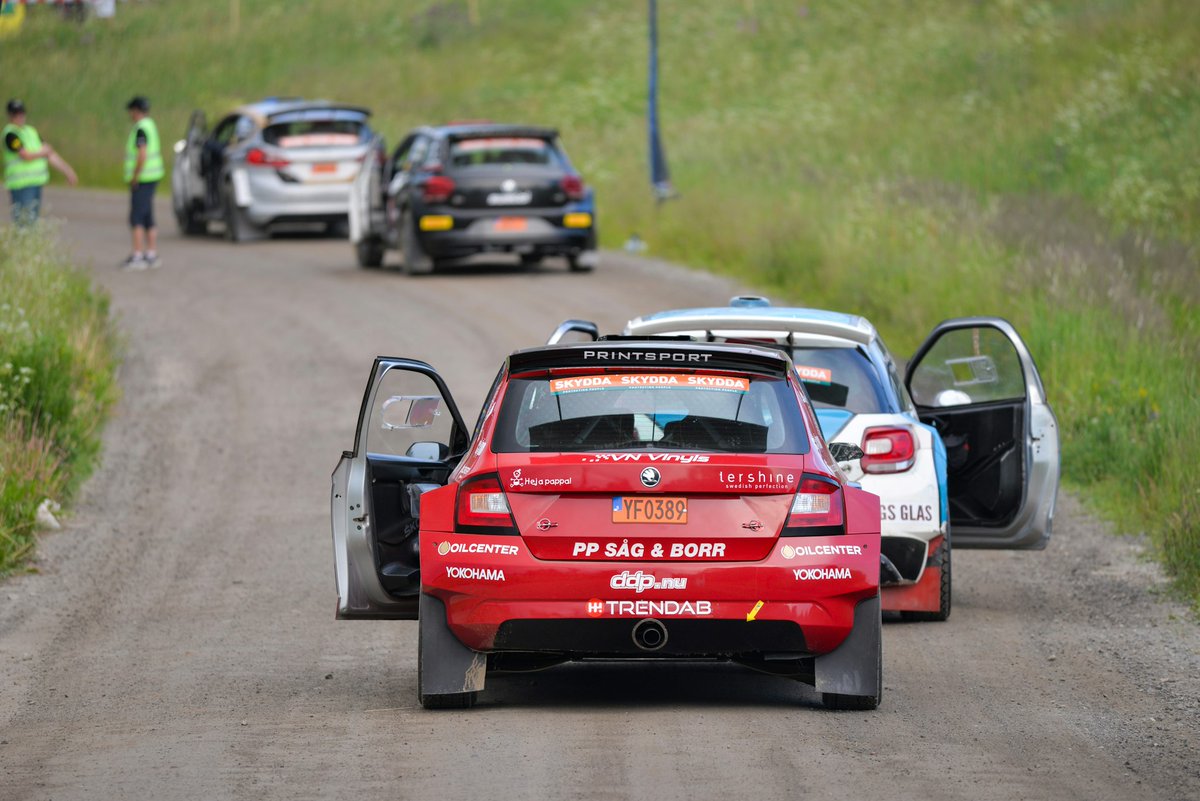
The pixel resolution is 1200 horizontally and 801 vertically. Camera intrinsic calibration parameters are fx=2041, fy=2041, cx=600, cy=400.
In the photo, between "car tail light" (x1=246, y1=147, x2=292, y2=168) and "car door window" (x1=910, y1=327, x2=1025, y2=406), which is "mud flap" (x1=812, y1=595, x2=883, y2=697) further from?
"car tail light" (x1=246, y1=147, x2=292, y2=168)

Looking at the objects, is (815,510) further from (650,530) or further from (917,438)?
(917,438)

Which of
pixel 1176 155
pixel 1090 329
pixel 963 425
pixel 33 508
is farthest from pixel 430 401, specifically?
pixel 1176 155

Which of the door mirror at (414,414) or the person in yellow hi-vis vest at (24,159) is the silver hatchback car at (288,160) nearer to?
the person in yellow hi-vis vest at (24,159)

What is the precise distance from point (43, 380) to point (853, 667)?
8.70 metres

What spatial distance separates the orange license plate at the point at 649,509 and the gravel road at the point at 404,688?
2.54 feet

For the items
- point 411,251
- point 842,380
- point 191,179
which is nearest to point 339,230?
point 191,179

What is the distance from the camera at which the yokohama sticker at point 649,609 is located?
739 cm

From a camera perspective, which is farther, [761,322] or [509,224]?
[509,224]

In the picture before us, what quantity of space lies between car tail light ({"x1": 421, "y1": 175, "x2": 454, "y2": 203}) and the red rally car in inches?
603

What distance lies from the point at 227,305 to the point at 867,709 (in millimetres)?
15568

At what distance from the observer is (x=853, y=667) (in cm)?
767

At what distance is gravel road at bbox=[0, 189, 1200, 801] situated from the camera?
6754 mm

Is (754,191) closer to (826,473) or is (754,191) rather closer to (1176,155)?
(1176,155)

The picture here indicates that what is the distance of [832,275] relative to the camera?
72.8ft
